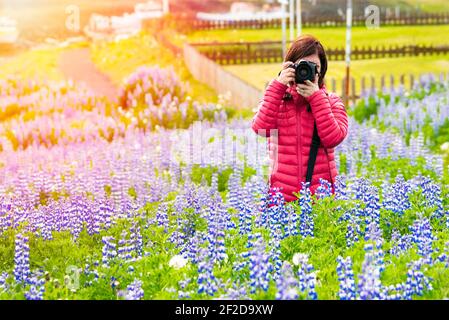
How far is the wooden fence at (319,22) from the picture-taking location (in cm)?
3303

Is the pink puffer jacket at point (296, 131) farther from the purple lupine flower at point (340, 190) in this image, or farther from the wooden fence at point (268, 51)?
the wooden fence at point (268, 51)

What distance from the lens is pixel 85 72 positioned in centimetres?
2303

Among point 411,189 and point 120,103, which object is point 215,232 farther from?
point 120,103

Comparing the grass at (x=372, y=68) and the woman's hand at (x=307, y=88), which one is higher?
the woman's hand at (x=307, y=88)

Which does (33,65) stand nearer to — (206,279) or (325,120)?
(325,120)

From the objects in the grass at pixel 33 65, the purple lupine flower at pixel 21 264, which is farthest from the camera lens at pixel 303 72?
the grass at pixel 33 65

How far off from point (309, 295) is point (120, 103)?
40.1 ft

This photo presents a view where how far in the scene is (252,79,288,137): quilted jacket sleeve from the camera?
5796mm

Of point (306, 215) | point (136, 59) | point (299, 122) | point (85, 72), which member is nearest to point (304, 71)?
point (299, 122)

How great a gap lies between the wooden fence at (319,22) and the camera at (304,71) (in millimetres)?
26459

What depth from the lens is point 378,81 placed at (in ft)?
72.7

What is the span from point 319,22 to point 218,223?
107 ft

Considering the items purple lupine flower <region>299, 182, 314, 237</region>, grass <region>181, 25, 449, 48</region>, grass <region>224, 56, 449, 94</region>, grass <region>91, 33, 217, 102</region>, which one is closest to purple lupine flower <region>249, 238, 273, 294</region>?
purple lupine flower <region>299, 182, 314, 237</region>

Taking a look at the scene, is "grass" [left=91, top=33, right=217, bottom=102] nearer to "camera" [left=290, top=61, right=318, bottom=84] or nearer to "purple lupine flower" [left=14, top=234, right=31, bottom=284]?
"camera" [left=290, top=61, right=318, bottom=84]
